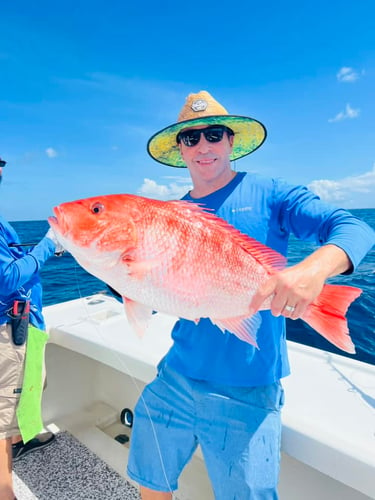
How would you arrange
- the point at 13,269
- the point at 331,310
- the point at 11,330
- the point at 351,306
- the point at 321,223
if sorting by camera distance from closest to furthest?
the point at 331,310 < the point at 321,223 < the point at 13,269 < the point at 11,330 < the point at 351,306

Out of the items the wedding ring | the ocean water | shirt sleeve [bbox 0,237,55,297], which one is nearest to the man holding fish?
the wedding ring

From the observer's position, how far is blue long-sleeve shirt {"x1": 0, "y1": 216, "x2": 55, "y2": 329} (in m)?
2.27

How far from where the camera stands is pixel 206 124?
1.79 meters

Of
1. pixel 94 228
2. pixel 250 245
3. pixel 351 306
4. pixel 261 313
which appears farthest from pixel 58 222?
pixel 351 306

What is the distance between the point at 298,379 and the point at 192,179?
1526 millimetres

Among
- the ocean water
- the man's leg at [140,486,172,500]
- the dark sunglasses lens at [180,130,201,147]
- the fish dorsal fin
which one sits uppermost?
the dark sunglasses lens at [180,130,201,147]

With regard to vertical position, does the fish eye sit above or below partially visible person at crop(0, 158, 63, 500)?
above

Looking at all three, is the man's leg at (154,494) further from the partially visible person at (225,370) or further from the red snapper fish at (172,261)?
the red snapper fish at (172,261)

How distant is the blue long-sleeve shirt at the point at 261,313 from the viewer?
1601 mm

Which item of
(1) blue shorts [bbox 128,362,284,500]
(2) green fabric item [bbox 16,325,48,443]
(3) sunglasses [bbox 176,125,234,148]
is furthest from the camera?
(2) green fabric item [bbox 16,325,48,443]

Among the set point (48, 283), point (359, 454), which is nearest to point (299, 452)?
point (359, 454)

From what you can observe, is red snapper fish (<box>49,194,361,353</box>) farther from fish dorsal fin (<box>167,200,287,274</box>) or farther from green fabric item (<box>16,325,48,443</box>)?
green fabric item (<box>16,325,48,443</box>)

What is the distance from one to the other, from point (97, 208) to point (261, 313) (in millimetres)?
930

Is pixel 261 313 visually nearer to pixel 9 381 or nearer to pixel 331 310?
pixel 331 310
